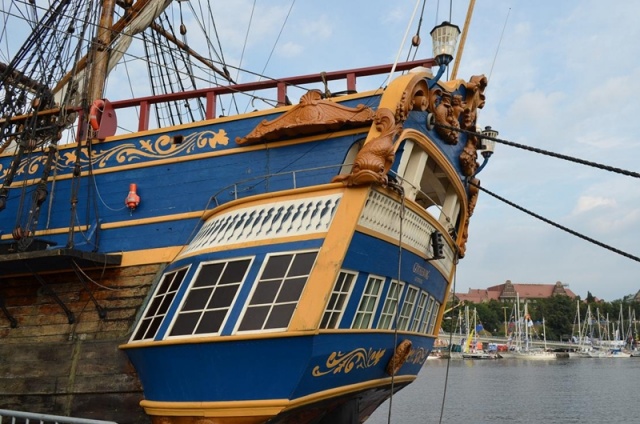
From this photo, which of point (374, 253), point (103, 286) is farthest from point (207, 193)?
point (374, 253)

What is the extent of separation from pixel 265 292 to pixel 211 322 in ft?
2.44

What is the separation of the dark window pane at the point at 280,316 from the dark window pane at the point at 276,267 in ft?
1.24

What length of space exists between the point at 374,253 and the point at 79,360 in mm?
4283

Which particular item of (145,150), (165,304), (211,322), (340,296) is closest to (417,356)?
(340,296)

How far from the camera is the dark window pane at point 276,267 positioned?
7168 millimetres

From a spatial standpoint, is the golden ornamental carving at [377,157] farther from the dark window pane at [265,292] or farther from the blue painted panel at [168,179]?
the dark window pane at [265,292]

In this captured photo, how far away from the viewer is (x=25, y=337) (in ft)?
29.6

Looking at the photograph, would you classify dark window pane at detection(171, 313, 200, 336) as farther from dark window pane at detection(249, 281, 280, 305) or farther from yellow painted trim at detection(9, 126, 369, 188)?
yellow painted trim at detection(9, 126, 369, 188)

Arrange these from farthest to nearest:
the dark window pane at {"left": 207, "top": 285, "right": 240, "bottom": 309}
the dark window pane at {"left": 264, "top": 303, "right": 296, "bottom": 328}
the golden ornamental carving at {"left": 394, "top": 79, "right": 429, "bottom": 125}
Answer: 1. the golden ornamental carving at {"left": 394, "top": 79, "right": 429, "bottom": 125}
2. the dark window pane at {"left": 207, "top": 285, "right": 240, "bottom": 309}
3. the dark window pane at {"left": 264, "top": 303, "right": 296, "bottom": 328}

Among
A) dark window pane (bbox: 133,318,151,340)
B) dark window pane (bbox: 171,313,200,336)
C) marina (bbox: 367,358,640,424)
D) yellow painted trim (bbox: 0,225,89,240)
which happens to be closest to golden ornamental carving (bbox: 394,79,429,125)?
dark window pane (bbox: 171,313,200,336)

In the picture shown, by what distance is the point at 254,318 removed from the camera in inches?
278

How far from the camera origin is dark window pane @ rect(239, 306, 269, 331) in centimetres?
700

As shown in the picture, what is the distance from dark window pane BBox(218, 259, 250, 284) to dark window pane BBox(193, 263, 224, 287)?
0.33 feet

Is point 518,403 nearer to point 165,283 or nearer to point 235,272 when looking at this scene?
point 165,283
